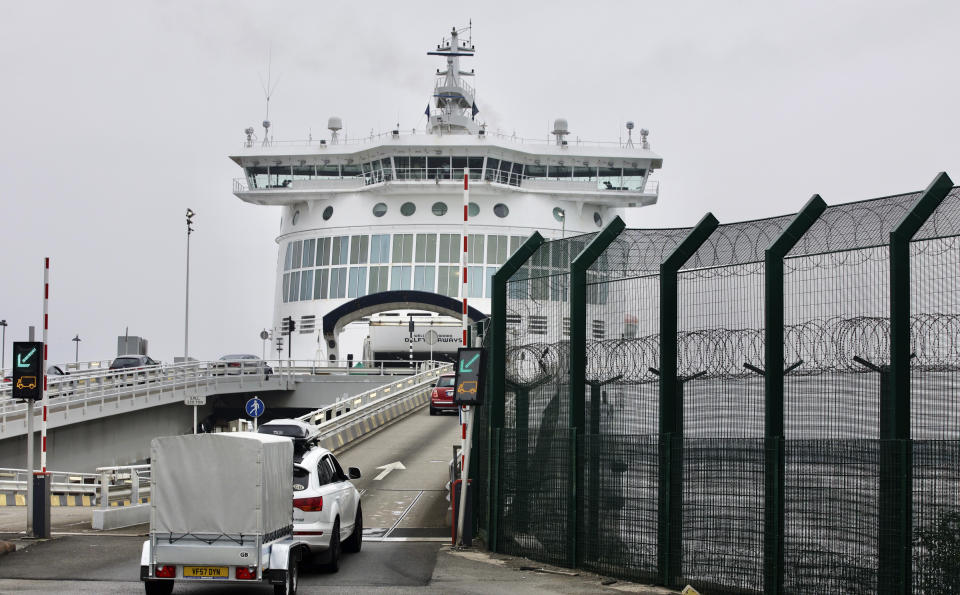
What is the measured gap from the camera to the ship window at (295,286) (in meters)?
71.6

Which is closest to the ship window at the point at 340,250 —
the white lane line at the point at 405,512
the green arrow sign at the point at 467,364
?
the white lane line at the point at 405,512

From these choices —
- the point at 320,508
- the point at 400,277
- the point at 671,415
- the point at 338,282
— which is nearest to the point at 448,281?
the point at 400,277

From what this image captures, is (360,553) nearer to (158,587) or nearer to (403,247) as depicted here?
(158,587)

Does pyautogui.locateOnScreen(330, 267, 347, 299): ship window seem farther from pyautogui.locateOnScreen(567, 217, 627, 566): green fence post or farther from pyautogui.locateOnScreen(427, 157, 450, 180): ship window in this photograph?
pyautogui.locateOnScreen(567, 217, 627, 566): green fence post

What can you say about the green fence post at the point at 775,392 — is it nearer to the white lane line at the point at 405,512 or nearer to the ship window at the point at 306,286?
the white lane line at the point at 405,512

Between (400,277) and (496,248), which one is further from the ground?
(496,248)

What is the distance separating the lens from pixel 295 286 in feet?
236

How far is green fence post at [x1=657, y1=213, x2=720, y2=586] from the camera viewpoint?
1224 cm

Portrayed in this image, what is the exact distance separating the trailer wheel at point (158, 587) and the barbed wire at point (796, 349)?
5169 millimetres

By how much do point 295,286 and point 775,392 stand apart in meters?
62.1

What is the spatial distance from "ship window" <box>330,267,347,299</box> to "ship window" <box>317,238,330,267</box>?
2.25ft

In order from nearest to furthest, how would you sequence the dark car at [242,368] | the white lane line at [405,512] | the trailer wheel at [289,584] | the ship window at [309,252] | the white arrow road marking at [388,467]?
the trailer wheel at [289,584], the white lane line at [405,512], the white arrow road marking at [388,467], the dark car at [242,368], the ship window at [309,252]

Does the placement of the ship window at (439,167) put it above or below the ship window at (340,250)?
above

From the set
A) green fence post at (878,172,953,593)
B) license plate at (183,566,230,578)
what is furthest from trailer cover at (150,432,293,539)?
green fence post at (878,172,953,593)
